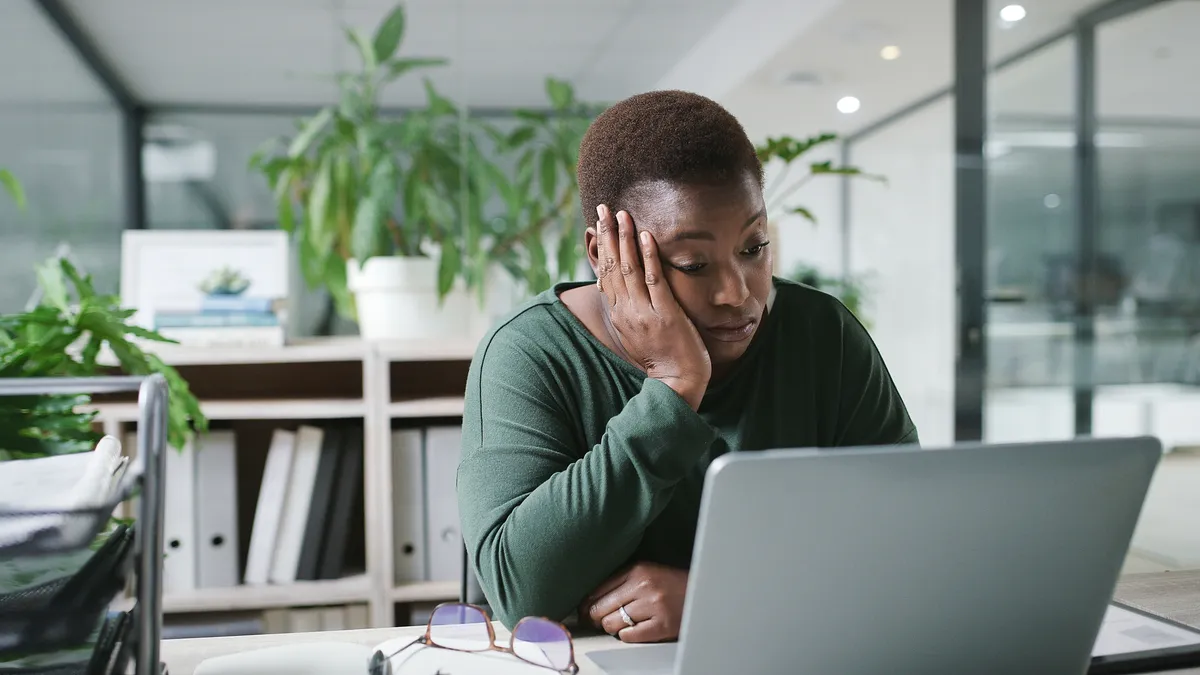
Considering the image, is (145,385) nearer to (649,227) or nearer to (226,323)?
(649,227)

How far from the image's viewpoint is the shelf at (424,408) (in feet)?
6.52

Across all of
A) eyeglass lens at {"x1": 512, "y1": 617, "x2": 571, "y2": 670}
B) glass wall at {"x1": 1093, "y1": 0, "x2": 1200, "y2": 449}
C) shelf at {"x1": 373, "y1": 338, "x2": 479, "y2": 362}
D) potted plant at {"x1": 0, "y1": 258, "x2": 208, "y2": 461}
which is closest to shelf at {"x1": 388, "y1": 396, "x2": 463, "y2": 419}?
shelf at {"x1": 373, "y1": 338, "x2": 479, "y2": 362}

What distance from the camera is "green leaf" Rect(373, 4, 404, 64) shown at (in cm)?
227

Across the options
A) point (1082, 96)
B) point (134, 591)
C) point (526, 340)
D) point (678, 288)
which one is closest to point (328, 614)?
point (526, 340)

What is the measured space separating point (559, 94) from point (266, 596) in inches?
54.4

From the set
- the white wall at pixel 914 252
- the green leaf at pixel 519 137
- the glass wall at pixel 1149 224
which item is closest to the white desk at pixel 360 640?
the green leaf at pixel 519 137

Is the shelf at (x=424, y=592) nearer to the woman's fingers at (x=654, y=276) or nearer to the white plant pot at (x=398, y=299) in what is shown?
the white plant pot at (x=398, y=299)

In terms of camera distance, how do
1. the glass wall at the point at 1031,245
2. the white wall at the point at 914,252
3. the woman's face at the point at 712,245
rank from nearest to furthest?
1. the woman's face at the point at 712,245
2. the glass wall at the point at 1031,245
3. the white wall at the point at 914,252

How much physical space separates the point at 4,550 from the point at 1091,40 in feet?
9.12

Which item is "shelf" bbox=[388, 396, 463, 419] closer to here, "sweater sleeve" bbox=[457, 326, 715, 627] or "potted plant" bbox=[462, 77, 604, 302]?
"potted plant" bbox=[462, 77, 604, 302]

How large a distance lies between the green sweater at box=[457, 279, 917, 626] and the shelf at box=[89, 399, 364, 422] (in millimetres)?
961

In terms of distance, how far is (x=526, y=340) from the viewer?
106 cm

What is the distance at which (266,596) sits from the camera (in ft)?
6.54

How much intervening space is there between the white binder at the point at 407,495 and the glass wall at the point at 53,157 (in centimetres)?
77
